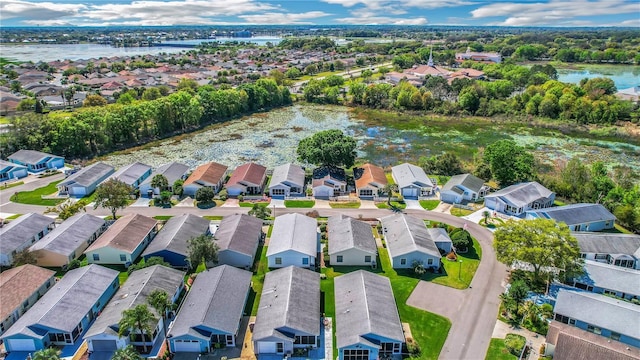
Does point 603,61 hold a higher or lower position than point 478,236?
higher

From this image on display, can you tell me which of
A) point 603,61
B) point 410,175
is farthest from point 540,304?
point 603,61

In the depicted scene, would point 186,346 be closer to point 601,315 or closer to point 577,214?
point 601,315

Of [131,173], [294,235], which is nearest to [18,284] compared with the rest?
[294,235]

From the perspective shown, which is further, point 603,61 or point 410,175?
point 603,61

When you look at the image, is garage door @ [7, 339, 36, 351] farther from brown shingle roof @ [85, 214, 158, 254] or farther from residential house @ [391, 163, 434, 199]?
residential house @ [391, 163, 434, 199]

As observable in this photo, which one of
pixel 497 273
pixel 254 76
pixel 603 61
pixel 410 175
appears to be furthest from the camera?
pixel 603 61

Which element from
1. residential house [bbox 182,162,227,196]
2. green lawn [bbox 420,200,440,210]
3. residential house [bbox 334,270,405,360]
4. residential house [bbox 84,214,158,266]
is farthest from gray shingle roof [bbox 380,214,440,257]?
residential house [bbox 84,214,158,266]

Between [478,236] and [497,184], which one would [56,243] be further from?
[497,184]
